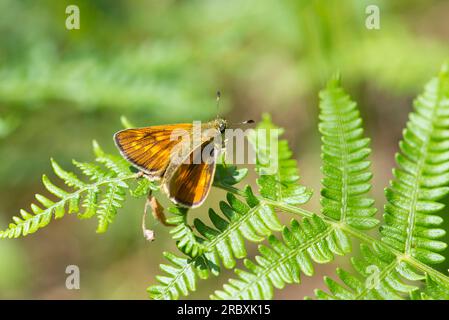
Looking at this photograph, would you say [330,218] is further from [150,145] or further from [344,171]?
[150,145]

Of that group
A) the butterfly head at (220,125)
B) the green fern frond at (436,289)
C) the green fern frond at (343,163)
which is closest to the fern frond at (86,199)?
the butterfly head at (220,125)

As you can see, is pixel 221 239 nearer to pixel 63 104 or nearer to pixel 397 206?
pixel 397 206

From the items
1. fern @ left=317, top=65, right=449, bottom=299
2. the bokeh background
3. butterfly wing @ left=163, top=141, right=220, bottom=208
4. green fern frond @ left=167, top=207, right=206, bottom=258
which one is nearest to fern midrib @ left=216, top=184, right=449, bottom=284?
fern @ left=317, top=65, right=449, bottom=299

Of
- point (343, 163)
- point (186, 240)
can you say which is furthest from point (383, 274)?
point (186, 240)

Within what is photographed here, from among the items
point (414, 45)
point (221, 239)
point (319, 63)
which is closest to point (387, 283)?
point (221, 239)

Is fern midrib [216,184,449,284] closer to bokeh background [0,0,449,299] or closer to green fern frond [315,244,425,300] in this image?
green fern frond [315,244,425,300]

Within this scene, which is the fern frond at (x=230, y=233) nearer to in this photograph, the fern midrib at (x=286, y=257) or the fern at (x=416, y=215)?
the fern midrib at (x=286, y=257)
